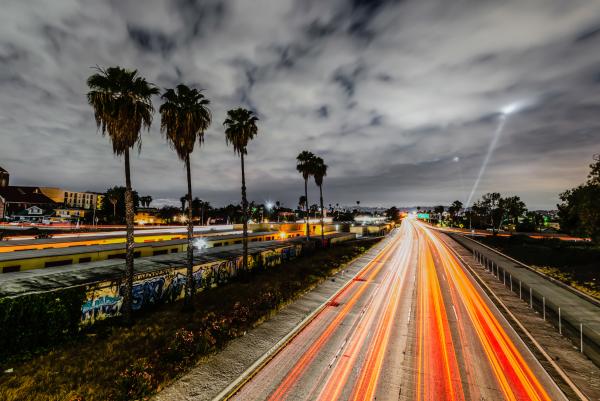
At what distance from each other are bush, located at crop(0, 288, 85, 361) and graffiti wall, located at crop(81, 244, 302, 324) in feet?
2.97

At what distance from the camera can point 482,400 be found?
1015 centimetres

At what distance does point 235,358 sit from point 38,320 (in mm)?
9956

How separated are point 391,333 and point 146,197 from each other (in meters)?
186

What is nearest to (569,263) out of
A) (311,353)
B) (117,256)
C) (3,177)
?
(311,353)

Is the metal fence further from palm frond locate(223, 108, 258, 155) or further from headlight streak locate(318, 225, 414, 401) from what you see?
palm frond locate(223, 108, 258, 155)

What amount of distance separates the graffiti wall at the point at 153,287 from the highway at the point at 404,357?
36.3ft

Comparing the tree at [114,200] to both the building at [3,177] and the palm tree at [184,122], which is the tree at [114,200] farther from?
the palm tree at [184,122]

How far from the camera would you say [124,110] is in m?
14.7

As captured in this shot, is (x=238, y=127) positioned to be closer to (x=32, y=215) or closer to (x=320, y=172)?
(x=320, y=172)

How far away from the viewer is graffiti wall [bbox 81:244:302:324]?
15.4 m

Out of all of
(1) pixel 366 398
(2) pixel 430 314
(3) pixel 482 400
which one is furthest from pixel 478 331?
A: (1) pixel 366 398

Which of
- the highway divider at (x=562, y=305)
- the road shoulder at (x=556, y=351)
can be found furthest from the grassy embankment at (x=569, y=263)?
the road shoulder at (x=556, y=351)

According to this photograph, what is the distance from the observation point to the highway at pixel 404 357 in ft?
35.0

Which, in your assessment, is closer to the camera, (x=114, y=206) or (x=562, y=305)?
(x=562, y=305)
